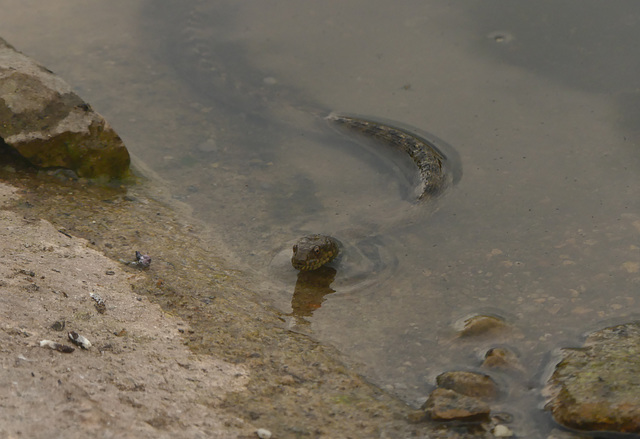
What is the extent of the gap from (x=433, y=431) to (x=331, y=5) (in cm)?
552

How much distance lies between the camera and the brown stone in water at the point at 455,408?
124 inches

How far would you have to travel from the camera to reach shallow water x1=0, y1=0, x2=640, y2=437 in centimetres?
419

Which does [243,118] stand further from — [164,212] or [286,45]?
[164,212]

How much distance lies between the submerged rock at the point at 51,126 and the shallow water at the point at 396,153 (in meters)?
0.65

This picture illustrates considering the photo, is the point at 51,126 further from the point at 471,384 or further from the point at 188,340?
the point at 471,384

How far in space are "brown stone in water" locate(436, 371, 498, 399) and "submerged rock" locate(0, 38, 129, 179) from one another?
347 cm

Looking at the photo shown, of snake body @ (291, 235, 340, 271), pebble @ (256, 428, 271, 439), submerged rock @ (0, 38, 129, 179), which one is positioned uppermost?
submerged rock @ (0, 38, 129, 179)

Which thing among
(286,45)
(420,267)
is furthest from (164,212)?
(286,45)

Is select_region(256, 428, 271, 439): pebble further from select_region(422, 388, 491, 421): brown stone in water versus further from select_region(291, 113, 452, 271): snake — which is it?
select_region(291, 113, 452, 271): snake

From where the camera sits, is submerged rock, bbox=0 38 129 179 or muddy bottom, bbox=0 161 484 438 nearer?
muddy bottom, bbox=0 161 484 438

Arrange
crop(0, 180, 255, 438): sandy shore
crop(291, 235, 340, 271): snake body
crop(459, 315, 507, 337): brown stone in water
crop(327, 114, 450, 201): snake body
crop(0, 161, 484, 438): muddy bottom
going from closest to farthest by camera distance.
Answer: crop(0, 180, 255, 438): sandy shore, crop(0, 161, 484, 438): muddy bottom, crop(459, 315, 507, 337): brown stone in water, crop(291, 235, 340, 271): snake body, crop(327, 114, 450, 201): snake body

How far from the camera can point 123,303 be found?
12.3 ft

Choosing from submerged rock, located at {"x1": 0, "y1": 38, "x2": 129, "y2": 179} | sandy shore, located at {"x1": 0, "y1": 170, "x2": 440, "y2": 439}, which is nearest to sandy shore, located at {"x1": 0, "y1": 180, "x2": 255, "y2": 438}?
sandy shore, located at {"x1": 0, "y1": 170, "x2": 440, "y2": 439}

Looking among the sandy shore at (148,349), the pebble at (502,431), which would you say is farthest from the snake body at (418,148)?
the pebble at (502,431)
